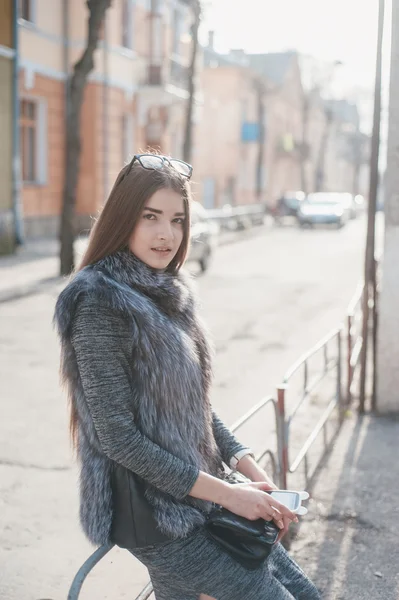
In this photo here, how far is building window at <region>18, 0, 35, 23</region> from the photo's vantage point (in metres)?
21.7

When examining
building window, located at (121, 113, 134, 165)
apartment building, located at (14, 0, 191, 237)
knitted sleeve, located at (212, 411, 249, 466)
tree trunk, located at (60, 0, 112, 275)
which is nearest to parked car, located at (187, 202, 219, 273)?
tree trunk, located at (60, 0, 112, 275)

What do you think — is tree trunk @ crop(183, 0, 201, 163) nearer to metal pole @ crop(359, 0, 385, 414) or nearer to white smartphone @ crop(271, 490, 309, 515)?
metal pole @ crop(359, 0, 385, 414)

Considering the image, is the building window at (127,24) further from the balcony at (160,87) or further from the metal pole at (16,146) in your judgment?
the metal pole at (16,146)

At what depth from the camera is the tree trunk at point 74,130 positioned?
1438 centimetres

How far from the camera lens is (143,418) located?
2.17 meters

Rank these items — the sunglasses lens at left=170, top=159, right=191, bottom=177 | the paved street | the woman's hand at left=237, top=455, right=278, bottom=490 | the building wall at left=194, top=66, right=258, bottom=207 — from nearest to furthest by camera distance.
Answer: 1. the sunglasses lens at left=170, top=159, right=191, bottom=177
2. the woman's hand at left=237, top=455, right=278, bottom=490
3. the paved street
4. the building wall at left=194, top=66, right=258, bottom=207

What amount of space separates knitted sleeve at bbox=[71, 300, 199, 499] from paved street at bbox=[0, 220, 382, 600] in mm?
1887

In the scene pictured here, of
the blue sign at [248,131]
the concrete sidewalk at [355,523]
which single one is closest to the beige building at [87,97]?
the concrete sidewalk at [355,523]

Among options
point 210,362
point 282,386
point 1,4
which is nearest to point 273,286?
point 1,4

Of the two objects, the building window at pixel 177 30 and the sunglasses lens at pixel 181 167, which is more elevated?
the building window at pixel 177 30

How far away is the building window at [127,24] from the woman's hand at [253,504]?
26483mm

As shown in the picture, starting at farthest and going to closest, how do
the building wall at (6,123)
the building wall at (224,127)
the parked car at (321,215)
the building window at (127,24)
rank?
the building wall at (224,127) → the parked car at (321,215) → the building window at (127,24) → the building wall at (6,123)

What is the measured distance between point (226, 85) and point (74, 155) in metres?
35.1

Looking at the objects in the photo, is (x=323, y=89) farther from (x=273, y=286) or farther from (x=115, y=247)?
(x=115, y=247)
